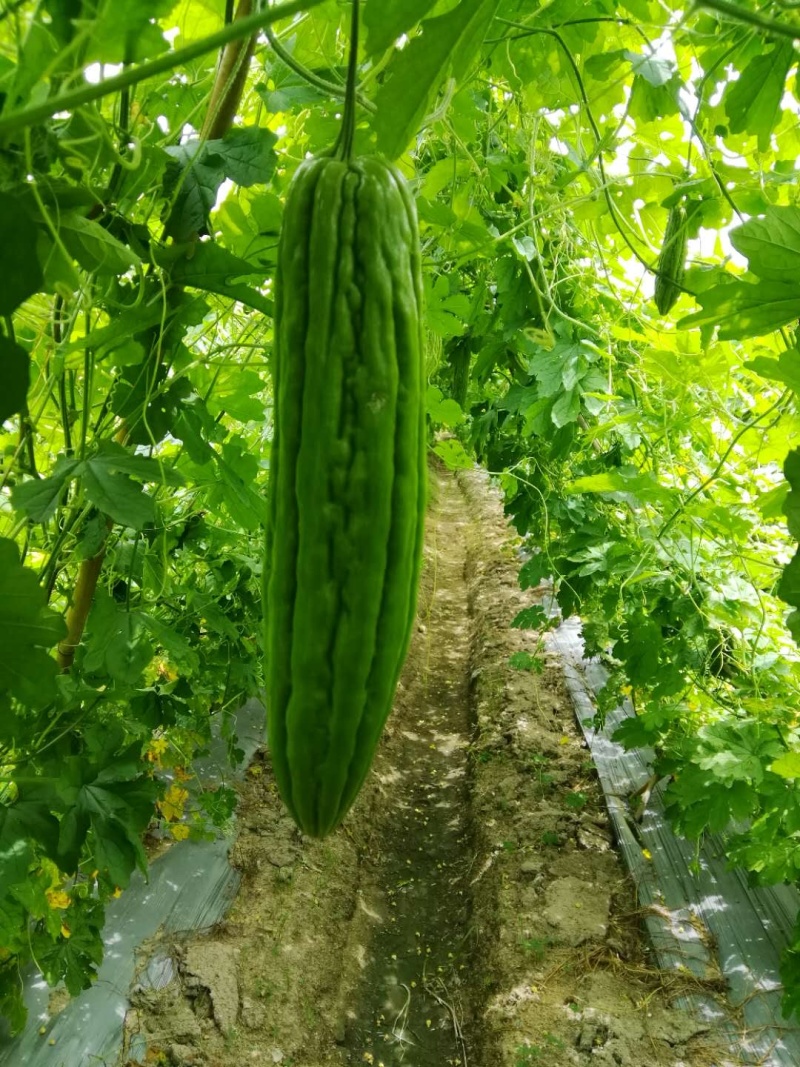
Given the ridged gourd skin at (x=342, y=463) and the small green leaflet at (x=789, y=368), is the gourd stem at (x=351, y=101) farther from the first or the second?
the small green leaflet at (x=789, y=368)

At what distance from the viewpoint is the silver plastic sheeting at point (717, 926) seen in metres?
2.75

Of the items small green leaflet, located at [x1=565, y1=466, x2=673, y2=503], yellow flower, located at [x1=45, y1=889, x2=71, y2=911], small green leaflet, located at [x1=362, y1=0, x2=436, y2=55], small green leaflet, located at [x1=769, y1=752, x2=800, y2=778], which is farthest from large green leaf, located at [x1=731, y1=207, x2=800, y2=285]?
yellow flower, located at [x1=45, y1=889, x2=71, y2=911]

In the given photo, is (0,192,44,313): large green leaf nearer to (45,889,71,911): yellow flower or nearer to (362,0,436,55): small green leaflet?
(362,0,436,55): small green leaflet

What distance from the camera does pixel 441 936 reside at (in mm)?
3855

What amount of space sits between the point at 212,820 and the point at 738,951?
1998mm

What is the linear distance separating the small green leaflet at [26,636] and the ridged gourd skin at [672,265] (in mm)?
1451

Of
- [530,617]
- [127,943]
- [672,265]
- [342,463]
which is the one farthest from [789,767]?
[530,617]

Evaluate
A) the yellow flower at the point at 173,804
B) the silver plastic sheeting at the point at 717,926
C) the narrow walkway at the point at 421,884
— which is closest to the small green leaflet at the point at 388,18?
the silver plastic sheeting at the point at 717,926

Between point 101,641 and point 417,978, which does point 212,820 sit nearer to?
point 417,978

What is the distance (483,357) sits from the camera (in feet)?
12.2

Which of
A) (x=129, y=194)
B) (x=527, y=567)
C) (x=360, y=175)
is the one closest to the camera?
(x=360, y=175)

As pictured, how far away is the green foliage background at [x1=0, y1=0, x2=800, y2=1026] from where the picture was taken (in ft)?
2.76

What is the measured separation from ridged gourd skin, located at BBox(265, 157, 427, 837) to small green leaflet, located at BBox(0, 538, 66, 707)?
0.29 m

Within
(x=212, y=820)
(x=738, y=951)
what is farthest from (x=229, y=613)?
(x=738, y=951)
